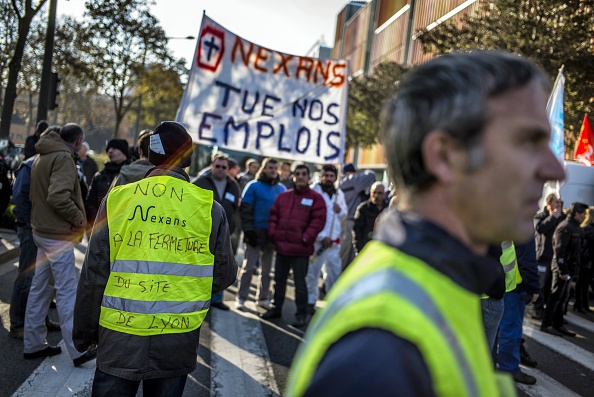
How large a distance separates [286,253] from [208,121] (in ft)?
5.93

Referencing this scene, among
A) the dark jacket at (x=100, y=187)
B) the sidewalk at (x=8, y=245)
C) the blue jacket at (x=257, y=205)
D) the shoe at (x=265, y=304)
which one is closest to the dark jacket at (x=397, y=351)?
the dark jacket at (x=100, y=187)

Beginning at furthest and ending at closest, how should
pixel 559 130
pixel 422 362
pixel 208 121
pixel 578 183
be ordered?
pixel 578 183, pixel 559 130, pixel 208 121, pixel 422 362

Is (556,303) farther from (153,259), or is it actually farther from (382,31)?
(382,31)

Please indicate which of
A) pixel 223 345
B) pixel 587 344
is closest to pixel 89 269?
pixel 223 345

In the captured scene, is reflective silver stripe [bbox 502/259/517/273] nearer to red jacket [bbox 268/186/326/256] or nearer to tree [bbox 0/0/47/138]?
red jacket [bbox 268/186/326/256]

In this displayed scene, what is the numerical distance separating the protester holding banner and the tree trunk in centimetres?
898

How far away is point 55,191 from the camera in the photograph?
5.27m

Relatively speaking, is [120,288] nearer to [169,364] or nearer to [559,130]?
[169,364]

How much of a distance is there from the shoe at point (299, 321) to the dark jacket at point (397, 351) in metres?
6.84

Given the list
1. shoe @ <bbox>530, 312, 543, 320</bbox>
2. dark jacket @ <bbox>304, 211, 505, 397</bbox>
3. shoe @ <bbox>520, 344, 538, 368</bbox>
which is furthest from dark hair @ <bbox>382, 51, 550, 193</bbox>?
shoe @ <bbox>530, 312, 543, 320</bbox>

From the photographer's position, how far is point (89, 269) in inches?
121

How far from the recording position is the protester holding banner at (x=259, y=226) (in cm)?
863

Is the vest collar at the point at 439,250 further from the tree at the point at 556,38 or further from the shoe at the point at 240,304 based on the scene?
the tree at the point at 556,38

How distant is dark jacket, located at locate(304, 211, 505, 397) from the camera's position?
0.96 meters
